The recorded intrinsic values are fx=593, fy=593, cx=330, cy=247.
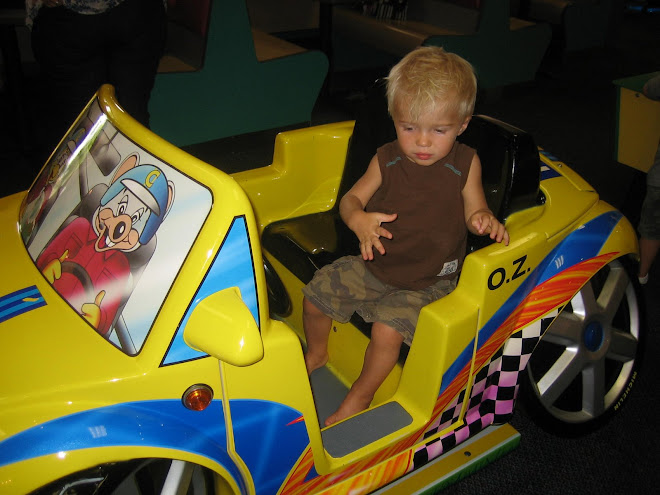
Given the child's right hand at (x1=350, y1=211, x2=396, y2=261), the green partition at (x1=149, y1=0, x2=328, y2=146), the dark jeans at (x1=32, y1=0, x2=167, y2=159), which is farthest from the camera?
the green partition at (x1=149, y1=0, x2=328, y2=146)

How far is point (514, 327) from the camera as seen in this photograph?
1491 mm

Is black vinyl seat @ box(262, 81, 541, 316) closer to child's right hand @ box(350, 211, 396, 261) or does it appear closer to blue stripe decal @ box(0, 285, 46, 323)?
child's right hand @ box(350, 211, 396, 261)

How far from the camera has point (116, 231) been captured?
1.09 metres

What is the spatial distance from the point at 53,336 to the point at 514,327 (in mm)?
1053

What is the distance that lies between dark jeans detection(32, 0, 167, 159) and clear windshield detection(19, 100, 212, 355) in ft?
4.21

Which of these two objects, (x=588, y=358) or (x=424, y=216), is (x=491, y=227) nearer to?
(x=424, y=216)

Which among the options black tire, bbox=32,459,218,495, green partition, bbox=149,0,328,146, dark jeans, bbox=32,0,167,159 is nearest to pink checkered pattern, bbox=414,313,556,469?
black tire, bbox=32,459,218,495

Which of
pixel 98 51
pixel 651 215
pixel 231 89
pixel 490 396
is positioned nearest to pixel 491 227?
pixel 490 396

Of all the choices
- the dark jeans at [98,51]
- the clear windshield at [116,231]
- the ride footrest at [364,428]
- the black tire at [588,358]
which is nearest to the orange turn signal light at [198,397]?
the clear windshield at [116,231]

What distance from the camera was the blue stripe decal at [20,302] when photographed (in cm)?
106

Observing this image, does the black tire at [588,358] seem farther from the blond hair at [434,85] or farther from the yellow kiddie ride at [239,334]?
the blond hair at [434,85]

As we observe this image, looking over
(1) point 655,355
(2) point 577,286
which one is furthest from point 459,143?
(1) point 655,355

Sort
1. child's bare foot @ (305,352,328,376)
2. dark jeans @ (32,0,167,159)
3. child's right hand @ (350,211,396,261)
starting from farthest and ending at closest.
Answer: dark jeans @ (32,0,167,159), child's bare foot @ (305,352,328,376), child's right hand @ (350,211,396,261)

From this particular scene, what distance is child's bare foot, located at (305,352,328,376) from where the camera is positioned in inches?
68.5
